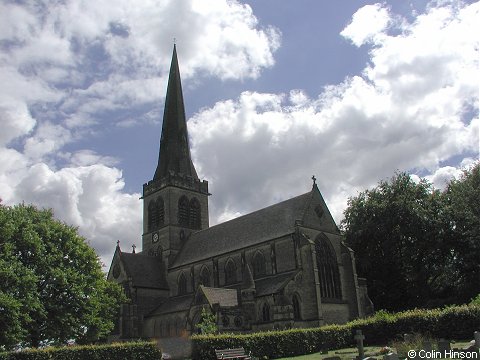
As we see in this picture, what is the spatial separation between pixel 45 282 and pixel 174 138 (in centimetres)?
3287

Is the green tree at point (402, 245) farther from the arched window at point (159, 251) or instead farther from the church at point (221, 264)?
the arched window at point (159, 251)

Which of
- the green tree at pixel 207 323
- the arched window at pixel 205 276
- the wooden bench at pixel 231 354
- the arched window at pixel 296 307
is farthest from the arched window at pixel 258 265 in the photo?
the wooden bench at pixel 231 354

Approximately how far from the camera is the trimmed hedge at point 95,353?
24.8 meters

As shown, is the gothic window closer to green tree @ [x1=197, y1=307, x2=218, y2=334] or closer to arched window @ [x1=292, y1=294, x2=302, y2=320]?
green tree @ [x1=197, y1=307, x2=218, y2=334]

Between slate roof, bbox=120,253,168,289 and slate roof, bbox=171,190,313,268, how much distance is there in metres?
2.30

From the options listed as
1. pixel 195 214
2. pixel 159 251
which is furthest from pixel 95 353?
pixel 195 214

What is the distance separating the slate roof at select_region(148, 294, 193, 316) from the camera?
159 ft

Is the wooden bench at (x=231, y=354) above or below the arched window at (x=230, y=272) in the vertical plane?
below

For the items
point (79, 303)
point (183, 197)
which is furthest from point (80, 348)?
point (183, 197)

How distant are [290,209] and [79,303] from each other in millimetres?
20920

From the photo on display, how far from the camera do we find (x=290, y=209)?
4650cm

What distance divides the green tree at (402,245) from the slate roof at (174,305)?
1884 cm

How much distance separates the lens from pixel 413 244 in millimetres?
52031

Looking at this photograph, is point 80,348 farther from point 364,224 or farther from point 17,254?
point 364,224
